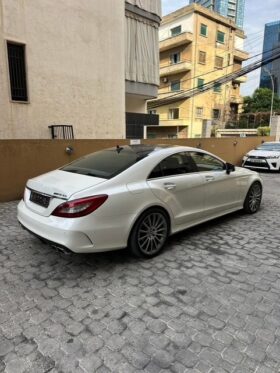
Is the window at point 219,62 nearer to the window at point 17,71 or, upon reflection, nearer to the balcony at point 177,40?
the balcony at point 177,40

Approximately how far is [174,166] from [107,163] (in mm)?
968

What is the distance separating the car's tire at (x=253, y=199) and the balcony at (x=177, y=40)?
29.1m

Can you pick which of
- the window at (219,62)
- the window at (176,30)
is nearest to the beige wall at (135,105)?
the window at (176,30)

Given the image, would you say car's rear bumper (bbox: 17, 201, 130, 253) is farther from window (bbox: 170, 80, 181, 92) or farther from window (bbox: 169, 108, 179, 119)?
window (bbox: 170, 80, 181, 92)

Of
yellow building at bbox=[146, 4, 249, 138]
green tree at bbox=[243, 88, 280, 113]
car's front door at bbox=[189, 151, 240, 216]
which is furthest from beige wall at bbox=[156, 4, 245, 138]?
car's front door at bbox=[189, 151, 240, 216]

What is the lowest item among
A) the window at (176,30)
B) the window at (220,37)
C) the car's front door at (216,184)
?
the car's front door at (216,184)

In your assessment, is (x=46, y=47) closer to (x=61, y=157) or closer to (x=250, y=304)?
(x=61, y=157)

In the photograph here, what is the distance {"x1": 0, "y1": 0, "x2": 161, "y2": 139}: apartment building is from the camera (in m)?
7.96

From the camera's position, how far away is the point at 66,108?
9227mm

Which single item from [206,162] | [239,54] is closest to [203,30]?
[239,54]

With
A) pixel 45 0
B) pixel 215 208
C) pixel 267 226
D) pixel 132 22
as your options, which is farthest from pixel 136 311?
pixel 132 22

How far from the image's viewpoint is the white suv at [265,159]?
11.5 meters

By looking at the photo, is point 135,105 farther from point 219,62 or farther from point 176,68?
point 219,62

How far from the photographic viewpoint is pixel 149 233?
11.7ft
